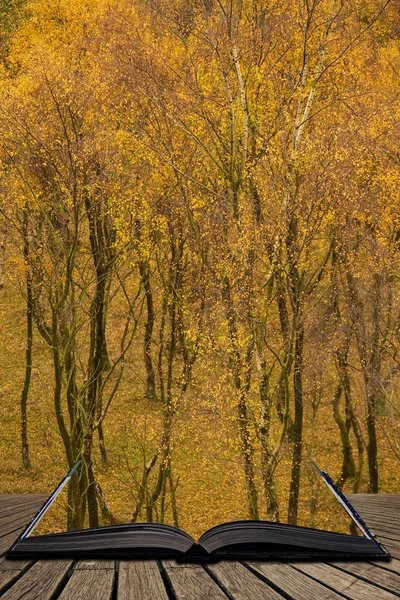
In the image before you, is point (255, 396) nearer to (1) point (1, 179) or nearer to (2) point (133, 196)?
(2) point (133, 196)

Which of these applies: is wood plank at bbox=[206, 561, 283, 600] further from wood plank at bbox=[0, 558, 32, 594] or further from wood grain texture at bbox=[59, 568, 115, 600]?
wood plank at bbox=[0, 558, 32, 594]

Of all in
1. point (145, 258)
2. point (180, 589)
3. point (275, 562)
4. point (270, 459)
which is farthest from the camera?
point (145, 258)

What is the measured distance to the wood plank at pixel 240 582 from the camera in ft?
9.21

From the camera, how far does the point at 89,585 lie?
295cm

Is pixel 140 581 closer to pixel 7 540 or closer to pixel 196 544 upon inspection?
pixel 196 544

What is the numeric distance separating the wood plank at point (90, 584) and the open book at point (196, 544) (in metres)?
0.20

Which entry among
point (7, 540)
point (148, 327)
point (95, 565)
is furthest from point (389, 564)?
point (148, 327)

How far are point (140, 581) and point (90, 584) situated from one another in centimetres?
22

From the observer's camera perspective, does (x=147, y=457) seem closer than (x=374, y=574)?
No

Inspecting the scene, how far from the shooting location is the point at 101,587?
2.93 meters

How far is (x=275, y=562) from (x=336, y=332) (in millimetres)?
15420

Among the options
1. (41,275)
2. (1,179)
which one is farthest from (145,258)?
(1,179)

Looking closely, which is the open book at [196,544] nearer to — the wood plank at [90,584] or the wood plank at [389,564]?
the wood plank at [389,564]

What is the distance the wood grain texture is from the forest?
→ 1238 cm
